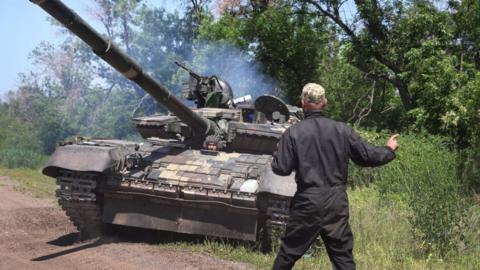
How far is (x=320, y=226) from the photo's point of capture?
4098 mm

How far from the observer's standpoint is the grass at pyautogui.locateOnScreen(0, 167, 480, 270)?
21.4ft

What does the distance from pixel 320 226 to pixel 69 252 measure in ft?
12.4

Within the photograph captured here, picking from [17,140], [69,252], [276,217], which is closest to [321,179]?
[276,217]

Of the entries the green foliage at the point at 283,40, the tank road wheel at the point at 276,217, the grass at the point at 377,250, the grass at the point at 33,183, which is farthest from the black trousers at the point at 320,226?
the green foliage at the point at 283,40

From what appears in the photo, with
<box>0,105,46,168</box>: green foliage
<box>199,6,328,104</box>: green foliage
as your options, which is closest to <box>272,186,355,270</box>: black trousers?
<box>199,6,328,104</box>: green foliage

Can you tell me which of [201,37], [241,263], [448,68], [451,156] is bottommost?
[241,263]

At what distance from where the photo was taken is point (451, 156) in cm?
1054

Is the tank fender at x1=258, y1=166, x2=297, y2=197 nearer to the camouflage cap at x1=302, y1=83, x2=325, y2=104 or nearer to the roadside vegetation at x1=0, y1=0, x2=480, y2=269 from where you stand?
the roadside vegetation at x1=0, y1=0, x2=480, y2=269

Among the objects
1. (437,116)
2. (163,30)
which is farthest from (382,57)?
(163,30)

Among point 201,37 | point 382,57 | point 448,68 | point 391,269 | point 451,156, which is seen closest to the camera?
point 391,269

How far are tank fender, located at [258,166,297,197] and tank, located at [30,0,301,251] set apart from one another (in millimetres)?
11

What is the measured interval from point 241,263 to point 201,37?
43.0ft

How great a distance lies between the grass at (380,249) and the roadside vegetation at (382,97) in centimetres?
2

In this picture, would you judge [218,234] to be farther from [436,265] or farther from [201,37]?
[201,37]
